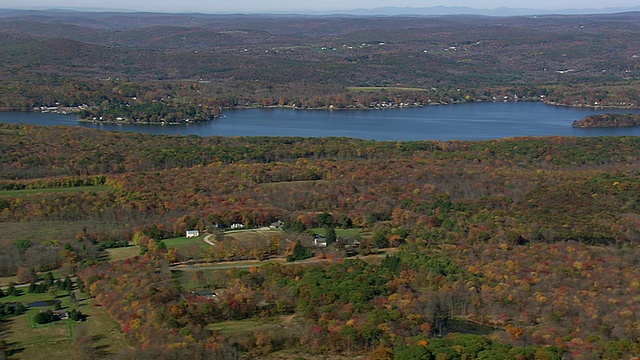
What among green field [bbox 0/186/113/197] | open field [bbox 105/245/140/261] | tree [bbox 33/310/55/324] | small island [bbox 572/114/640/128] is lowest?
small island [bbox 572/114/640/128]

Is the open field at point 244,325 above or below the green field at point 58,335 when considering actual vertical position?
below

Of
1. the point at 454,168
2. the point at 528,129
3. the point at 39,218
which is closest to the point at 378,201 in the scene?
the point at 454,168

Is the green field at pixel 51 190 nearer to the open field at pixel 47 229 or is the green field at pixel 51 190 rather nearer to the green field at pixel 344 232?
the open field at pixel 47 229

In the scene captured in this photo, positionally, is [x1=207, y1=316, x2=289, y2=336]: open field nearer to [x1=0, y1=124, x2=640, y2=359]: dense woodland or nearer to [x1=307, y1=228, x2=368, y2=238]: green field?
[x1=0, y1=124, x2=640, y2=359]: dense woodland

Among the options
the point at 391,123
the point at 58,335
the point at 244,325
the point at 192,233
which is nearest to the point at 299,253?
the point at 192,233

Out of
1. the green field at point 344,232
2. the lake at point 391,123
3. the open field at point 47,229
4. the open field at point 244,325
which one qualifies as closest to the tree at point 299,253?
the green field at point 344,232

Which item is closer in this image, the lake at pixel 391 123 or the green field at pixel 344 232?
the green field at pixel 344 232

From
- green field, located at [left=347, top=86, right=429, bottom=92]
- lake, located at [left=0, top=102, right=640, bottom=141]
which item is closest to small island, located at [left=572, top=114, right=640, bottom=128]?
lake, located at [left=0, top=102, right=640, bottom=141]
